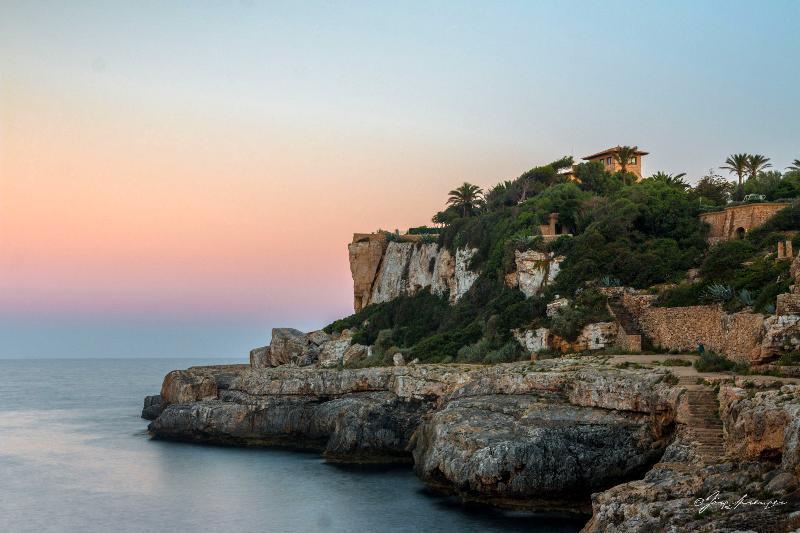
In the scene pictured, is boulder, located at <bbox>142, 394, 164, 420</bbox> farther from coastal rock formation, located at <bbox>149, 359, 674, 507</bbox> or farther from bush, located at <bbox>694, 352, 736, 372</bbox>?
bush, located at <bbox>694, 352, 736, 372</bbox>

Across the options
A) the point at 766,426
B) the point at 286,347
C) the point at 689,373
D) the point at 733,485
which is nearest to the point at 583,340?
the point at 689,373

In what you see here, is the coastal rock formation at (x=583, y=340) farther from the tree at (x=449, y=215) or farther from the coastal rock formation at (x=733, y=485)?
the tree at (x=449, y=215)

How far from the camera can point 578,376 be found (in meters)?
27.9

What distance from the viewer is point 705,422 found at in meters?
20.8

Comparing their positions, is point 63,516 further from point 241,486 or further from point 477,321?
point 477,321

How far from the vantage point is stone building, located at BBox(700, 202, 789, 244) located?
42688 mm

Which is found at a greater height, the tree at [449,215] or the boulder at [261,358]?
the tree at [449,215]

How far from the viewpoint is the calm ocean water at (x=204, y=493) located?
26.7 m

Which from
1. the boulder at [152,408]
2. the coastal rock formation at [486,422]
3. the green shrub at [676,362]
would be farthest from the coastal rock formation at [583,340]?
the boulder at [152,408]

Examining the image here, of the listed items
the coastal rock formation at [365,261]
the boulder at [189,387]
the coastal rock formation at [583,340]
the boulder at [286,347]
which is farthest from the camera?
the coastal rock formation at [365,261]

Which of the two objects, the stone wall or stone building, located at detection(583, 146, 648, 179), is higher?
stone building, located at detection(583, 146, 648, 179)

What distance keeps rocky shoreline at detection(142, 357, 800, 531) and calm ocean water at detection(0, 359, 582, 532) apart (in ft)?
3.98

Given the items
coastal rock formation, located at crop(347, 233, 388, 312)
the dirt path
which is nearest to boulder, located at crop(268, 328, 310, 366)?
coastal rock formation, located at crop(347, 233, 388, 312)

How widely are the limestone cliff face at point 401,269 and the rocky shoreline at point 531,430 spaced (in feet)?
52.6
